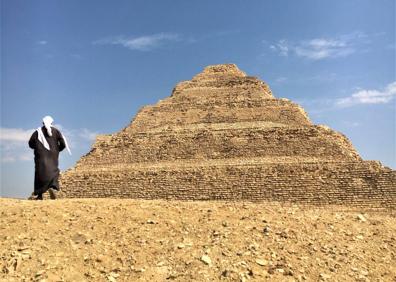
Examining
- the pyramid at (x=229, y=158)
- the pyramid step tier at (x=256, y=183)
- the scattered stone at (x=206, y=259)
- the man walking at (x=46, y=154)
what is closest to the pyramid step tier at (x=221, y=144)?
the pyramid at (x=229, y=158)

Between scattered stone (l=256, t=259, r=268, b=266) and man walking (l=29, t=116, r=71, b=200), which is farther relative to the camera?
man walking (l=29, t=116, r=71, b=200)

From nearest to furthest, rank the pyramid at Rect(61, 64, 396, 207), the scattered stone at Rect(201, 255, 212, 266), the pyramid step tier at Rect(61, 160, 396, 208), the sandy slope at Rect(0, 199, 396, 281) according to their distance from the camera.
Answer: the sandy slope at Rect(0, 199, 396, 281) → the scattered stone at Rect(201, 255, 212, 266) → the pyramid step tier at Rect(61, 160, 396, 208) → the pyramid at Rect(61, 64, 396, 207)

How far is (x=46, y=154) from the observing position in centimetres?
1063

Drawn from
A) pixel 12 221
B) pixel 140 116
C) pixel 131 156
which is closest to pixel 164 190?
pixel 131 156

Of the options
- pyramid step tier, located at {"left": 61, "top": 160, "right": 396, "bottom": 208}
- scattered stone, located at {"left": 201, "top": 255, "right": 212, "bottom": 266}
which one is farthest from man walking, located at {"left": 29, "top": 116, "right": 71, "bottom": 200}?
pyramid step tier, located at {"left": 61, "top": 160, "right": 396, "bottom": 208}

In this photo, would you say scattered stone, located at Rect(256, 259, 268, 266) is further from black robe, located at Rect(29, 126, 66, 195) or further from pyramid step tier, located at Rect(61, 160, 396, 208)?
pyramid step tier, located at Rect(61, 160, 396, 208)

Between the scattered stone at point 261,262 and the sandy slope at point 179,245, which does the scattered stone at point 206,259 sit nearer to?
the sandy slope at point 179,245

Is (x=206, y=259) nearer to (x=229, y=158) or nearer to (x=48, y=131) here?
(x=48, y=131)

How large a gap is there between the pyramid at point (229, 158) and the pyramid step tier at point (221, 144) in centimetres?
5

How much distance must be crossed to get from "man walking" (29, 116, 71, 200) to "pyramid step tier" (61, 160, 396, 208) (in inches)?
395

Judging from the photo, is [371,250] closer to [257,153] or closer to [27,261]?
[27,261]

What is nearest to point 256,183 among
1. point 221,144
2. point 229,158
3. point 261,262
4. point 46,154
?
point 229,158

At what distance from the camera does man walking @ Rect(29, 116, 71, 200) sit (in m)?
10.6

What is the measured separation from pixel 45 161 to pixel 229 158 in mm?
13647
